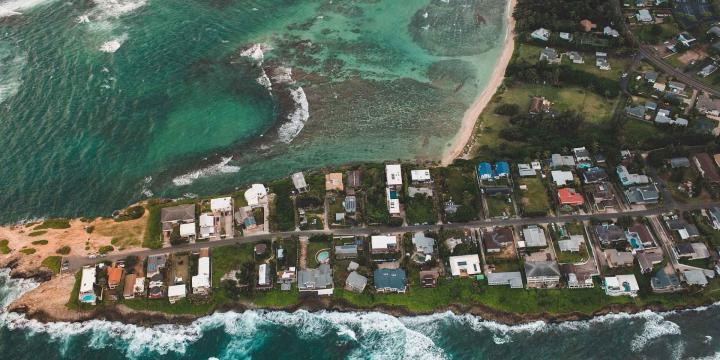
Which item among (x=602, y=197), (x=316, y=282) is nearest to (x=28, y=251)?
(x=316, y=282)

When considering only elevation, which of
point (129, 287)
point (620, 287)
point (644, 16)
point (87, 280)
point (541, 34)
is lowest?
point (620, 287)

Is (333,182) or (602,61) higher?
(602,61)

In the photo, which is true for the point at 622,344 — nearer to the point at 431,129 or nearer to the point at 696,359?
the point at 696,359

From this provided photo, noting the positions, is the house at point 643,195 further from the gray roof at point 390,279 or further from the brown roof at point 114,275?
the brown roof at point 114,275

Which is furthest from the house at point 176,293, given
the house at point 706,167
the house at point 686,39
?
the house at point 686,39

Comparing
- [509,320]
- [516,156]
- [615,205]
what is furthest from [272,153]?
[615,205]

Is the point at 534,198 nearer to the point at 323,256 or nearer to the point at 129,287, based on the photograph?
the point at 323,256
